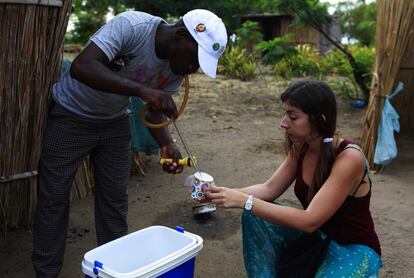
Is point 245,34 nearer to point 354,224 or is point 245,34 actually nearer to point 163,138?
point 163,138

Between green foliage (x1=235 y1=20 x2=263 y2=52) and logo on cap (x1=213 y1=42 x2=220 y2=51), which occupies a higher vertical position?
logo on cap (x1=213 y1=42 x2=220 y2=51)

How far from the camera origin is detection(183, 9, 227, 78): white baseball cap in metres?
1.99

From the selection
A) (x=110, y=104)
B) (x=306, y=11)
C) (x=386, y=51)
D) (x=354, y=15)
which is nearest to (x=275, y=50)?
(x=306, y=11)

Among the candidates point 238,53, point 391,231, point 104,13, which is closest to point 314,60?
point 238,53

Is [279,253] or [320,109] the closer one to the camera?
[320,109]

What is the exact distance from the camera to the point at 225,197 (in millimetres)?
1938

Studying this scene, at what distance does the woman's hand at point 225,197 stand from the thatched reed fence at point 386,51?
285 centimetres

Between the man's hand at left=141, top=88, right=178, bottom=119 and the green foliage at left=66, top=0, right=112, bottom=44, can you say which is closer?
the man's hand at left=141, top=88, right=178, bottom=119

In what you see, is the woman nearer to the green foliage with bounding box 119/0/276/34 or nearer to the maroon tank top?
the maroon tank top

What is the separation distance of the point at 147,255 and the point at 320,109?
91cm

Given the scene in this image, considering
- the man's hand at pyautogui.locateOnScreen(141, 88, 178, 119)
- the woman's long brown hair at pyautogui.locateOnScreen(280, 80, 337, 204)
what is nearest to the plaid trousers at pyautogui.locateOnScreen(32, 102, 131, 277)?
the man's hand at pyautogui.locateOnScreen(141, 88, 178, 119)

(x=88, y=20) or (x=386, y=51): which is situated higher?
(x=386, y=51)

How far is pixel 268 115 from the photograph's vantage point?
698cm

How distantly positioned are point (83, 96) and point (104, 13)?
18.4m
